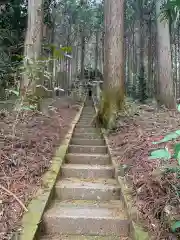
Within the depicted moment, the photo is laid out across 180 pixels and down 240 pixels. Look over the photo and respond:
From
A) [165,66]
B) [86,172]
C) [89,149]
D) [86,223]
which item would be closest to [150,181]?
[86,223]

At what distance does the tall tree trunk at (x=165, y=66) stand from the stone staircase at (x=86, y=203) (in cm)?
723

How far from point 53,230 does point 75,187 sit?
90cm

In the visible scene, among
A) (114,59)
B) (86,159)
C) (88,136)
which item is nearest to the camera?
(86,159)

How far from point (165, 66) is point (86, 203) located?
31.7 feet

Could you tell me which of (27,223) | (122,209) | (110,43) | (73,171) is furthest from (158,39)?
(27,223)

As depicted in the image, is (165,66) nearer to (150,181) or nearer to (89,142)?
(89,142)

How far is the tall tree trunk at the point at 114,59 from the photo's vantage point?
7188 millimetres

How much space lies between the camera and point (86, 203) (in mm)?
3812

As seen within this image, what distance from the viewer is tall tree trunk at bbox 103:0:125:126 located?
719cm

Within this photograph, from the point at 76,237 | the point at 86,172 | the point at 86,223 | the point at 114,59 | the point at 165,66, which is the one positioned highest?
the point at 165,66

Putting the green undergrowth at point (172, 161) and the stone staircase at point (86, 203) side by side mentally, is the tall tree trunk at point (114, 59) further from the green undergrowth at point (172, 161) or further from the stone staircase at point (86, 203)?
the green undergrowth at point (172, 161)

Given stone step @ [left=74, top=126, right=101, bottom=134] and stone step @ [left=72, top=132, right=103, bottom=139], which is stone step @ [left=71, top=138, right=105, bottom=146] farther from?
stone step @ [left=74, top=126, right=101, bottom=134]

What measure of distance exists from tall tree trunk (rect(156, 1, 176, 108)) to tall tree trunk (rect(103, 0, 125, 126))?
5.18m

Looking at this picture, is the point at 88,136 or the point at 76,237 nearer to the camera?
the point at 76,237
